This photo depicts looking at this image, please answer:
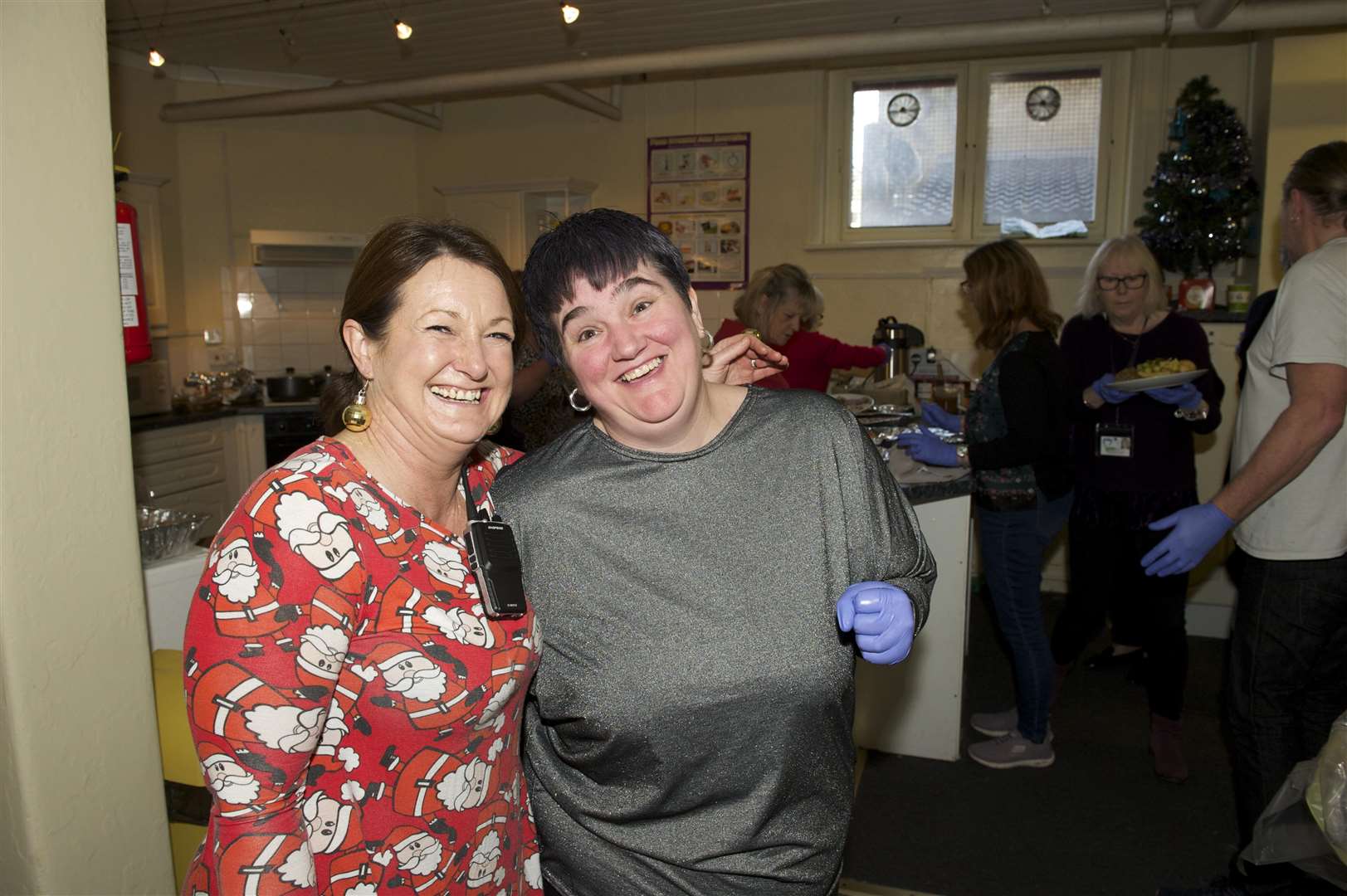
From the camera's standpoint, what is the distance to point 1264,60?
4852 mm

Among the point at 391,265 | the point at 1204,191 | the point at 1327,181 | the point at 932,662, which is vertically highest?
the point at 1204,191

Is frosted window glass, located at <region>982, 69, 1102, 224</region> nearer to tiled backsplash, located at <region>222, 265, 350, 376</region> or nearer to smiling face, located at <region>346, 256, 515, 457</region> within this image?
tiled backsplash, located at <region>222, 265, 350, 376</region>

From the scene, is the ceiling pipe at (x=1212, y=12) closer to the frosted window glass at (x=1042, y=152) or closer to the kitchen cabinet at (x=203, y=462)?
the frosted window glass at (x=1042, y=152)

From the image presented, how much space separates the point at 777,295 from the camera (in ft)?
13.1

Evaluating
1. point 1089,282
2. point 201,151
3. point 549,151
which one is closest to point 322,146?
point 201,151

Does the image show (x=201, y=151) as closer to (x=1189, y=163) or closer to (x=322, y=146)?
(x=322, y=146)

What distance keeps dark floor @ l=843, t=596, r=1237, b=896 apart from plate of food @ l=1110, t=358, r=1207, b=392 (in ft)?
4.42

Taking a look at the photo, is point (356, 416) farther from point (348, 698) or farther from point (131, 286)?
point (131, 286)

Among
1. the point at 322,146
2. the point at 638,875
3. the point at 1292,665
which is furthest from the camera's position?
the point at 322,146

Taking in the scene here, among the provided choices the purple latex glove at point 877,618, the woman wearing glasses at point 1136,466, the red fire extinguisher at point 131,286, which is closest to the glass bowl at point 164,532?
the red fire extinguisher at point 131,286

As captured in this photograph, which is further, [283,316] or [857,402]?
[283,316]

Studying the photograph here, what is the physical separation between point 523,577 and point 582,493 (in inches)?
6.0

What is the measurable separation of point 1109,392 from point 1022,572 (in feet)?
2.28

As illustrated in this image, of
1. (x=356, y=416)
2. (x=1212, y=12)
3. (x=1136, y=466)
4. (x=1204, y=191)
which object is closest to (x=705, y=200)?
(x=1204, y=191)
